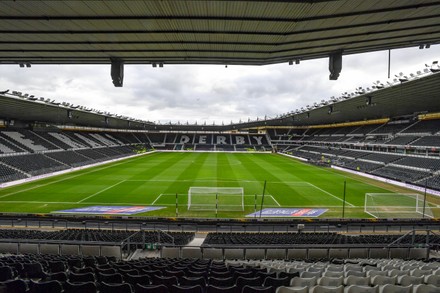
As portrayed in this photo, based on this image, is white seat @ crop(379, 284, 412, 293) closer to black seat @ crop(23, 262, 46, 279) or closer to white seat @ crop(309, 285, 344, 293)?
white seat @ crop(309, 285, 344, 293)

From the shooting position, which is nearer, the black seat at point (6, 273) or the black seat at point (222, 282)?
the black seat at point (222, 282)

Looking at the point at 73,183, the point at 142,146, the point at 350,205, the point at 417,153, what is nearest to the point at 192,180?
the point at 73,183

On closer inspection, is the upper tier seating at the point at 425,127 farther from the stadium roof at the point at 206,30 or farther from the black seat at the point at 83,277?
the black seat at the point at 83,277

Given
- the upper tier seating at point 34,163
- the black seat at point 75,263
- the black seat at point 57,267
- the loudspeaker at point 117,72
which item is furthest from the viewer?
the upper tier seating at point 34,163

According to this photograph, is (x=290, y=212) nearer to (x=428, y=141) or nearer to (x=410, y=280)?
(x=410, y=280)

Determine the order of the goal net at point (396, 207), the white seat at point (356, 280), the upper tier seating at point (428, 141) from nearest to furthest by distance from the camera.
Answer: the white seat at point (356, 280) → the goal net at point (396, 207) → the upper tier seating at point (428, 141)

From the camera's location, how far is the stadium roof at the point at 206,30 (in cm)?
743

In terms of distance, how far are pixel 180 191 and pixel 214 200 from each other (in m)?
5.37

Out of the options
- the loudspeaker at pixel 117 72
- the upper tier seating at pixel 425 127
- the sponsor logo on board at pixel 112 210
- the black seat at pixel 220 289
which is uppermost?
the upper tier seating at pixel 425 127

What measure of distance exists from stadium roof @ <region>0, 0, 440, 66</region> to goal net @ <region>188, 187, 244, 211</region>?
13.7m

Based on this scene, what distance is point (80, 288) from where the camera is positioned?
16.0ft

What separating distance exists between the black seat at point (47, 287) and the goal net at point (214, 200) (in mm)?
16769

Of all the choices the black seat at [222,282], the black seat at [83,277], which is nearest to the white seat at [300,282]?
the black seat at [222,282]

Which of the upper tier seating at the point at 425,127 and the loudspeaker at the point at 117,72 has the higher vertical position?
the upper tier seating at the point at 425,127
